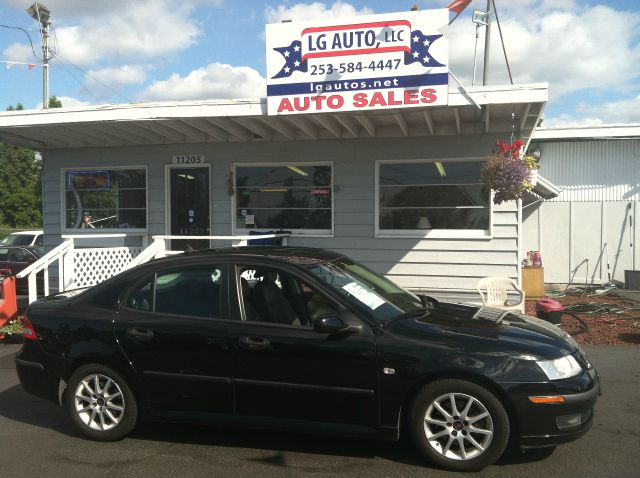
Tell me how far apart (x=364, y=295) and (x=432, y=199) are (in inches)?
217

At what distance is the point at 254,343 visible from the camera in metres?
4.09

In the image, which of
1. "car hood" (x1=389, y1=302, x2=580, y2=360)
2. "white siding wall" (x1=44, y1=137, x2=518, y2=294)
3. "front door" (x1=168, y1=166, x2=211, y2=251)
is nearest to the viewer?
"car hood" (x1=389, y1=302, x2=580, y2=360)

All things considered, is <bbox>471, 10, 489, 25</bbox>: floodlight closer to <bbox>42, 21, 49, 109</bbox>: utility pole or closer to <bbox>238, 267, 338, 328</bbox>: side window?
<bbox>238, 267, 338, 328</bbox>: side window

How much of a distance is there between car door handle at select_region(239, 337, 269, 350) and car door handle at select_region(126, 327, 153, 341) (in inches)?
29.4

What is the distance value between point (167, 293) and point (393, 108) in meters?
4.25

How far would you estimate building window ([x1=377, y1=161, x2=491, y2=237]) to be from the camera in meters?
9.30

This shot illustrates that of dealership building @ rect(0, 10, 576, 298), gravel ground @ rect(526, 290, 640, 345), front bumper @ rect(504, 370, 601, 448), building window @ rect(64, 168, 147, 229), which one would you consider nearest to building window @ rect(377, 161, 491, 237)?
dealership building @ rect(0, 10, 576, 298)

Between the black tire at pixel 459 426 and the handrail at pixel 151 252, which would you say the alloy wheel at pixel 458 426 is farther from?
the handrail at pixel 151 252

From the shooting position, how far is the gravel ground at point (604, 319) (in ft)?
25.2

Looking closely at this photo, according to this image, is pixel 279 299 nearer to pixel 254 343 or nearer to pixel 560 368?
pixel 254 343

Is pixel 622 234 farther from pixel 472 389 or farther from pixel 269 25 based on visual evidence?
pixel 472 389

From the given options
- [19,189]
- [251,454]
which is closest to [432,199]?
[251,454]

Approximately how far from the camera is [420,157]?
943 cm

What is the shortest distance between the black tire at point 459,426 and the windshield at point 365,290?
63 centimetres
